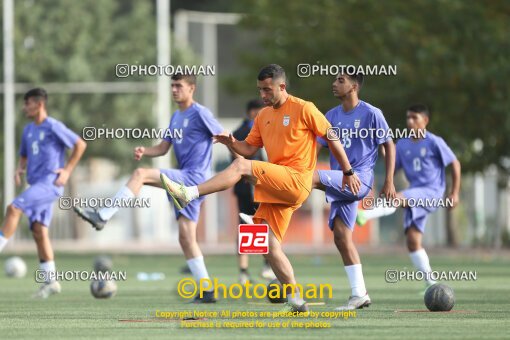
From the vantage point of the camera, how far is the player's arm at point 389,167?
12.8 meters

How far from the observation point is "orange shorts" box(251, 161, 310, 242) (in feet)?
37.3

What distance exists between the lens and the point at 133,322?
1183 centimetres

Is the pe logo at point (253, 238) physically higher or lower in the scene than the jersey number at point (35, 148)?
lower

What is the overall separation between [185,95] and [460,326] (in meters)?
4.86

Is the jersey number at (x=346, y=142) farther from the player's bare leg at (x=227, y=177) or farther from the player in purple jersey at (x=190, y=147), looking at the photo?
the player in purple jersey at (x=190, y=147)

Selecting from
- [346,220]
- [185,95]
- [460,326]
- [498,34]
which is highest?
[498,34]

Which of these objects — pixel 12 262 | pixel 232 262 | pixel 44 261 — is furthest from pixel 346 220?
pixel 232 262

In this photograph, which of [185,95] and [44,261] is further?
[44,261]

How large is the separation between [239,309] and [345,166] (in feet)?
7.16

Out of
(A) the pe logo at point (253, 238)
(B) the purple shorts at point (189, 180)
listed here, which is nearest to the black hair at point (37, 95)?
(B) the purple shorts at point (189, 180)

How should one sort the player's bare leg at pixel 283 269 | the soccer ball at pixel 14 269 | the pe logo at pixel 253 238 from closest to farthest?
the pe logo at pixel 253 238, the player's bare leg at pixel 283 269, the soccer ball at pixel 14 269

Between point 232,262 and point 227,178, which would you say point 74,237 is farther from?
point 227,178

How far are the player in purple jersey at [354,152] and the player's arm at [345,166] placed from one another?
0.40 m

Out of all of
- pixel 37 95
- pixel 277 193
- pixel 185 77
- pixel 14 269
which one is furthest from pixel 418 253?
pixel 14 269
